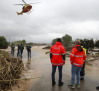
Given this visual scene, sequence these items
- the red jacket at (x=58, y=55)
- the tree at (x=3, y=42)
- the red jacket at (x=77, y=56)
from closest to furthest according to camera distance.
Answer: the red jacket at (x=77, y=56) → the red jacket at (x=58, y=55) → the tree at (x=3, y=42)

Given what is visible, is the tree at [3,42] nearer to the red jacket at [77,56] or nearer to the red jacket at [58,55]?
the red jacket at [58,55]

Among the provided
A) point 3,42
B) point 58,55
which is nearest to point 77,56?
point 58,55

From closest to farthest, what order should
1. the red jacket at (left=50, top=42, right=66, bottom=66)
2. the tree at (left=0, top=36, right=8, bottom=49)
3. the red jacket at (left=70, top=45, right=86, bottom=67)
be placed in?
the red jacket at (left=70, top=45, right=86, bottom=67) < the red jacket at (left=50, top=42, right=66, bottom=66) < the tree at (left=0, top=36, right=8, bottom=49)

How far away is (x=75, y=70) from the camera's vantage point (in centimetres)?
304

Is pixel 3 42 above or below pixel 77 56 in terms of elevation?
above

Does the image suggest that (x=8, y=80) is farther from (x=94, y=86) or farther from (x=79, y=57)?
(x=94, y=86)

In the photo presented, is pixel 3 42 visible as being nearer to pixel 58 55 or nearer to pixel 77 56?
pixel 58 55

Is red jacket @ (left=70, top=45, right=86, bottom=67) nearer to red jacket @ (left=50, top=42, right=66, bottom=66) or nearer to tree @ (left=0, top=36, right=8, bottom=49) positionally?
red jacket @ (left=50, top=42, right=66, bottom=66)

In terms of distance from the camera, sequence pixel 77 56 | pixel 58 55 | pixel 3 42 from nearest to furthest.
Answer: pixel 77 56
pixel 58 55
pixel 3 42

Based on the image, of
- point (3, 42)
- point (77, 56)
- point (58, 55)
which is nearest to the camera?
point (77, 56)

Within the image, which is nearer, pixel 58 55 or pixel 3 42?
pixel 58 55

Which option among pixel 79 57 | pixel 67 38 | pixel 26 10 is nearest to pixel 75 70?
pixel 79 57

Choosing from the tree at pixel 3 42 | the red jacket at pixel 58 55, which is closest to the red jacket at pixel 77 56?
the red jacket at pixel 58 55

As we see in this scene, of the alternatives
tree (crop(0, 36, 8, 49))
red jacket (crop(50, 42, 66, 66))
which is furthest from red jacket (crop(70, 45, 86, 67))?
tree (crop(0, 36, 8, 49))
